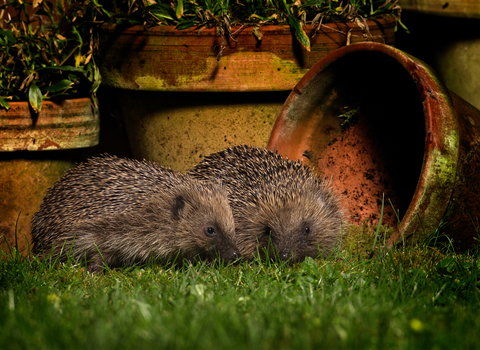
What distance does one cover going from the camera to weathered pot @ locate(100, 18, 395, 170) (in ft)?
13.8

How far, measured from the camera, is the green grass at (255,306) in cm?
183

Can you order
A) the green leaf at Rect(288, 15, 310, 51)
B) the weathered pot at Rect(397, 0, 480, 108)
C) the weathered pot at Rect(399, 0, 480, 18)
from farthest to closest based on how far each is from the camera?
the weathered pot at Rect(397, 0, 480, 108) → the weathered pot at Rect(399, 0, 480, 18) → the green leaf at Rect(288, 15, 310, 51)

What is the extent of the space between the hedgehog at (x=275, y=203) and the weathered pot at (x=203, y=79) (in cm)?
38

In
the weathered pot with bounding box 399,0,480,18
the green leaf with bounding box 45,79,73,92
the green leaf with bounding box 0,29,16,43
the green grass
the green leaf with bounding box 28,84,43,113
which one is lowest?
the green grass

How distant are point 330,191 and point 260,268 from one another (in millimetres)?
1184

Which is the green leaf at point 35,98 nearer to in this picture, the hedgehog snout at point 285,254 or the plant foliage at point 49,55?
the plant foliage at point 49,55

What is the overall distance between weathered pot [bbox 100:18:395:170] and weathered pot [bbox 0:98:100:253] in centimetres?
42

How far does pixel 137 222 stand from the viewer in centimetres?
374

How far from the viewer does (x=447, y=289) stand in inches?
103

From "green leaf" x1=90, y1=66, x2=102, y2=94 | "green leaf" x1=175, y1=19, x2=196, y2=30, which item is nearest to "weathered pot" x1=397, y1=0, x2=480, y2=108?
"green leaf" x1=175, y1=19, x2=196, y2=30

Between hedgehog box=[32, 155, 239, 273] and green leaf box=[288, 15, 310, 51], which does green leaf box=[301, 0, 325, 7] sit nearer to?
green leaf box=[288, 15, 310, 51]

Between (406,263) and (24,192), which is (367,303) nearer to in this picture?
(406,263)

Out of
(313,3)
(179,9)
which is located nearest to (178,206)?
(179,9)

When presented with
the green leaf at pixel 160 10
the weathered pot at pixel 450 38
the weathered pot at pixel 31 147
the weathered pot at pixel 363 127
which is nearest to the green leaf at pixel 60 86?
the weathered pot at pixel 31 147
